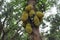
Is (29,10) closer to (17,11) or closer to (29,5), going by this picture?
(29,5)

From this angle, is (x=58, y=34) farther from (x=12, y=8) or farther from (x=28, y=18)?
(x=28, y=18)

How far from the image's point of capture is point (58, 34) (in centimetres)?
1276

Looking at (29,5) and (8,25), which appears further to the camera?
(8,25)

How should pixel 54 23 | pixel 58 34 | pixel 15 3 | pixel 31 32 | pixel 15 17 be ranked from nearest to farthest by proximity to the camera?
1. pixel 31 32
2. pixel 15 3
3. pixel 15 17
4. pixel 54 23
5. pixel 58 34

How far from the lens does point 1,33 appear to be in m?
9.74

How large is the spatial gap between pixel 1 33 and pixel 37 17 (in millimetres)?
5226

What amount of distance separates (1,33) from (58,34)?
15.2ft

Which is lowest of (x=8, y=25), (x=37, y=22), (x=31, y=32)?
(x=31, y=32)

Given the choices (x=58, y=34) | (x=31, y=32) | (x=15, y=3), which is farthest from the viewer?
(x=58, y=34)

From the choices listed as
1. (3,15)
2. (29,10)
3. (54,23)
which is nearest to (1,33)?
(3,15)

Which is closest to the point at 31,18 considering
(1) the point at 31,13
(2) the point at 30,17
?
(2) the point at 30,17

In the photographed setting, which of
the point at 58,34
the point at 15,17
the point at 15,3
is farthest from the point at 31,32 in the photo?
the point at 58,34

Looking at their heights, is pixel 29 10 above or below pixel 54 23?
below

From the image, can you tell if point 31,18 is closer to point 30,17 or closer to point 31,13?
point 30,17
